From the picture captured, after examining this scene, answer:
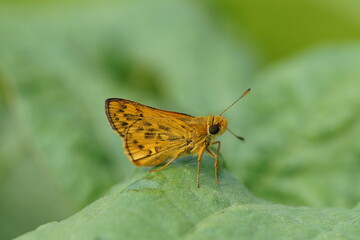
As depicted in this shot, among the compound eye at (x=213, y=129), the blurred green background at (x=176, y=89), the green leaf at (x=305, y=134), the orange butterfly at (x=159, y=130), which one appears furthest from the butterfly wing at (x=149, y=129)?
the green leaf at (x=305, y=134)

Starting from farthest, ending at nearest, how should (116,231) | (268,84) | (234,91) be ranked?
(234,91) < (268,84) < (116,231)

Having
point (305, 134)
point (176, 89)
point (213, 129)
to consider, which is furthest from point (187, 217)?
point (176, 89)

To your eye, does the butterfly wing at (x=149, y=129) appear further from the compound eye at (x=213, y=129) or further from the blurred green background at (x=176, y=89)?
the blurred green background at (x=176, y=89)

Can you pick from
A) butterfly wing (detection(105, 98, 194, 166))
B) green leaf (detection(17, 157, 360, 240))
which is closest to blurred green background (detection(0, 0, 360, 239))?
butterfly wing (detection(105, 98, 194, 166))

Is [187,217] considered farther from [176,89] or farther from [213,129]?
[176,89]

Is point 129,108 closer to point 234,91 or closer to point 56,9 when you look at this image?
point 234,91

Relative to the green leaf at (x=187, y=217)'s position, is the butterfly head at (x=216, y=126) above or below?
above

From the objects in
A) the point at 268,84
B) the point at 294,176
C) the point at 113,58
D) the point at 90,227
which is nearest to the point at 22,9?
the point at 113,58

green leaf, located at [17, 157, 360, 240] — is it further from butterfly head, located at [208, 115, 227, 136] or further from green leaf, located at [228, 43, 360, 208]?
green leaf, located at [228, 43, 360, 208]
